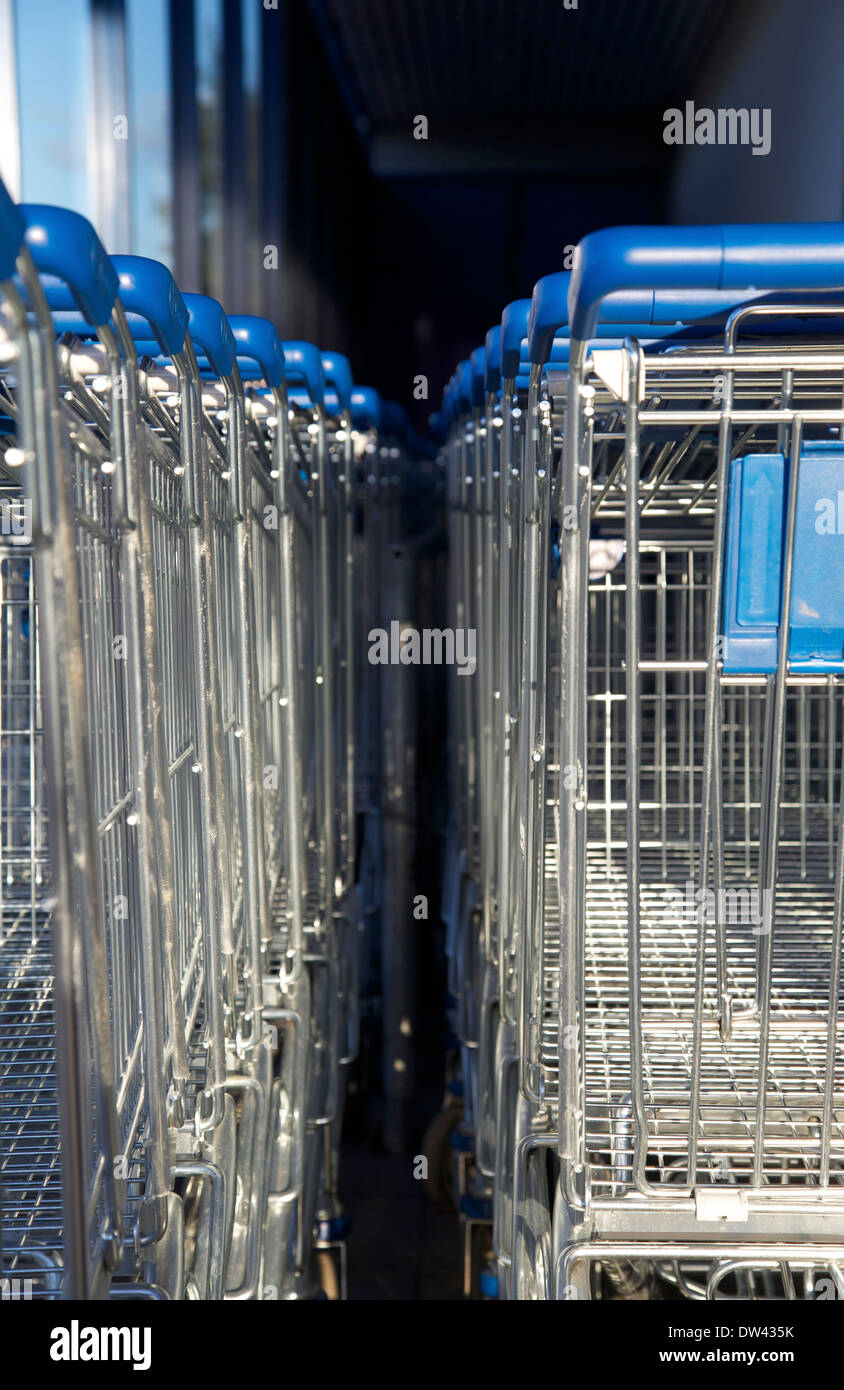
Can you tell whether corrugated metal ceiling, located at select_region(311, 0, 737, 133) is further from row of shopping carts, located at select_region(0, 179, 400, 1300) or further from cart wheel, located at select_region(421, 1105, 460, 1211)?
cart wheel, located at select_region(421, 1105, 460, 1211)

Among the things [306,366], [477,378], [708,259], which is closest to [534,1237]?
[708,259]

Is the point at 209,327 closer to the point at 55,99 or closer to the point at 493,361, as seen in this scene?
the point at 493,361

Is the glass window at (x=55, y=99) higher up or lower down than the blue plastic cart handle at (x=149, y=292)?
higher up

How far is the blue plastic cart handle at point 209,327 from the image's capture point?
4.89ft

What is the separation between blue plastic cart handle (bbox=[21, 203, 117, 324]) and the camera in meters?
0.94

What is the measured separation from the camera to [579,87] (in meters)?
7.12

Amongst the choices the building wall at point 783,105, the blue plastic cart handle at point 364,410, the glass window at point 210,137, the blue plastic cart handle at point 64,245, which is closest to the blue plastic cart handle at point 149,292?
the blue plastic cart handle at point 64,245

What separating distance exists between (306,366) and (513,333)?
63cm

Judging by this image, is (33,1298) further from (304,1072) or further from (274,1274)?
(304,1072)

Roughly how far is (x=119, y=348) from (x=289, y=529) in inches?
42.3

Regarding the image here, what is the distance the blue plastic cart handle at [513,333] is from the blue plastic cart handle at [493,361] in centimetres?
25

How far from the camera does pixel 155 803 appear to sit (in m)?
1.36

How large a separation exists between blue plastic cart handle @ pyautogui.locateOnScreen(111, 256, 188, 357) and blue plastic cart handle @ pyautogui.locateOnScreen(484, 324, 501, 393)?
921 millimetres

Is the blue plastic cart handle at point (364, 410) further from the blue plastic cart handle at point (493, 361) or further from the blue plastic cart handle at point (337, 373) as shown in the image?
the blue plastic cart handle at point (493, 361)
